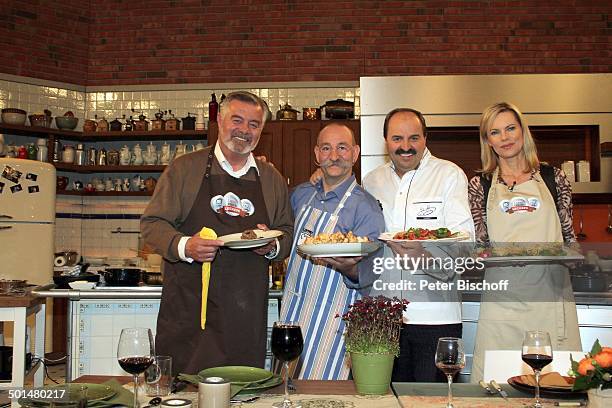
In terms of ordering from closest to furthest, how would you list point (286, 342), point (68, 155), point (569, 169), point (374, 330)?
point (286, 342) → point (374, 330) → point (569, 169) → point (68, 155)

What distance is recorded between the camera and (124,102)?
6.92m

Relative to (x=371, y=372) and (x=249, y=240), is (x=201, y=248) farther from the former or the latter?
(x=371, y=372)

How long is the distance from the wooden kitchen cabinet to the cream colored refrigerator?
75.9 inches

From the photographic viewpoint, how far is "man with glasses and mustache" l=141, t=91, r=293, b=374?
8.65 feet

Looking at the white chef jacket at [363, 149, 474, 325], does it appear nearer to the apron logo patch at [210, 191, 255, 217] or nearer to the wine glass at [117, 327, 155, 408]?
the apron logo patch at [210, 191, 255, 217]

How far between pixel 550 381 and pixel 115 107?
5978 mm

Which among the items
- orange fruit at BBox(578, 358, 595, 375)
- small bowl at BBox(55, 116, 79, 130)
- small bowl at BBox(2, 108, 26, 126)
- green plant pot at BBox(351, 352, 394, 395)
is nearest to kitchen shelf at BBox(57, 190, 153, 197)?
small bowl at BBox(55, 116, 79, 130)

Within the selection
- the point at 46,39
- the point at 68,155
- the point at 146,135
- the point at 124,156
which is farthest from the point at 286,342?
the point at 46,39

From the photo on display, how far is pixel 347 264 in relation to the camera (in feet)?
8.31

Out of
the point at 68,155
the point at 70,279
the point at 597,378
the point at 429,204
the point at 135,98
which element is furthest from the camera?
the point at 135,98

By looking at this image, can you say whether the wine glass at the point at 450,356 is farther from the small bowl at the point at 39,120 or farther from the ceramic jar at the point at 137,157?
the small bowl at the point at 39,120

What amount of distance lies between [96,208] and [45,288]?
306 cm

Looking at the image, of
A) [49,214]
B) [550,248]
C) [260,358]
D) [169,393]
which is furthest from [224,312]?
[49,214]

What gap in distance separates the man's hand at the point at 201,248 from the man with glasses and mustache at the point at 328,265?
41 centimetres
